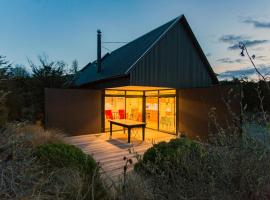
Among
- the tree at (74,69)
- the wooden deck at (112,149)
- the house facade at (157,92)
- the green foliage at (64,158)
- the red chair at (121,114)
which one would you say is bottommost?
the wooden deck at (112,149)

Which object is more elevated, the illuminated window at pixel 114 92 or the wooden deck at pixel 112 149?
the illuminated window at pixel 114 92

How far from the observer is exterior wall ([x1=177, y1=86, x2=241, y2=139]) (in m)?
8.05

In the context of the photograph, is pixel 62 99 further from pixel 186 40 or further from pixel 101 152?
pixel 186 40

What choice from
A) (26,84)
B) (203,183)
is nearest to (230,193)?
(203,183)

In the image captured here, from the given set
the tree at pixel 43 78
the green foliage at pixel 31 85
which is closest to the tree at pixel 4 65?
the green foliage at pixel 31 85

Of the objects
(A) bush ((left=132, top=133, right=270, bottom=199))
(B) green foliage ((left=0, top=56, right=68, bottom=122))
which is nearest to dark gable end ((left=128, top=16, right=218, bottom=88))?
(B) green foliage ((left=0, top=56, right=68, bottom=122))

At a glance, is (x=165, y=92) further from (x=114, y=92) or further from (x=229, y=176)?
(x=229, y=176)

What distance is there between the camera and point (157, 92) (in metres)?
11.8

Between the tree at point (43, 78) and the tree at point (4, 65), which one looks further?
the tree at point (43, 78)

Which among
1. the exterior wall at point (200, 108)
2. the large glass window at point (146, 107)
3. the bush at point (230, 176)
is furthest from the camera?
the large glass window at point (146, 107)

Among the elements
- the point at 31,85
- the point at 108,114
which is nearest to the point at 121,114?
the point at 108,114

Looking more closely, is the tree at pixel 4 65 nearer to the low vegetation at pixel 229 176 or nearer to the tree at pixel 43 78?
the tree at pixel 43 78

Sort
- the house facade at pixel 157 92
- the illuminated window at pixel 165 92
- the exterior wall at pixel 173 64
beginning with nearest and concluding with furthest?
the house facade at pixel 157 92, the exterior wall at pixel 173 64, the illuminated window at pixel 165 92

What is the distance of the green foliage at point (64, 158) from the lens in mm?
3740
